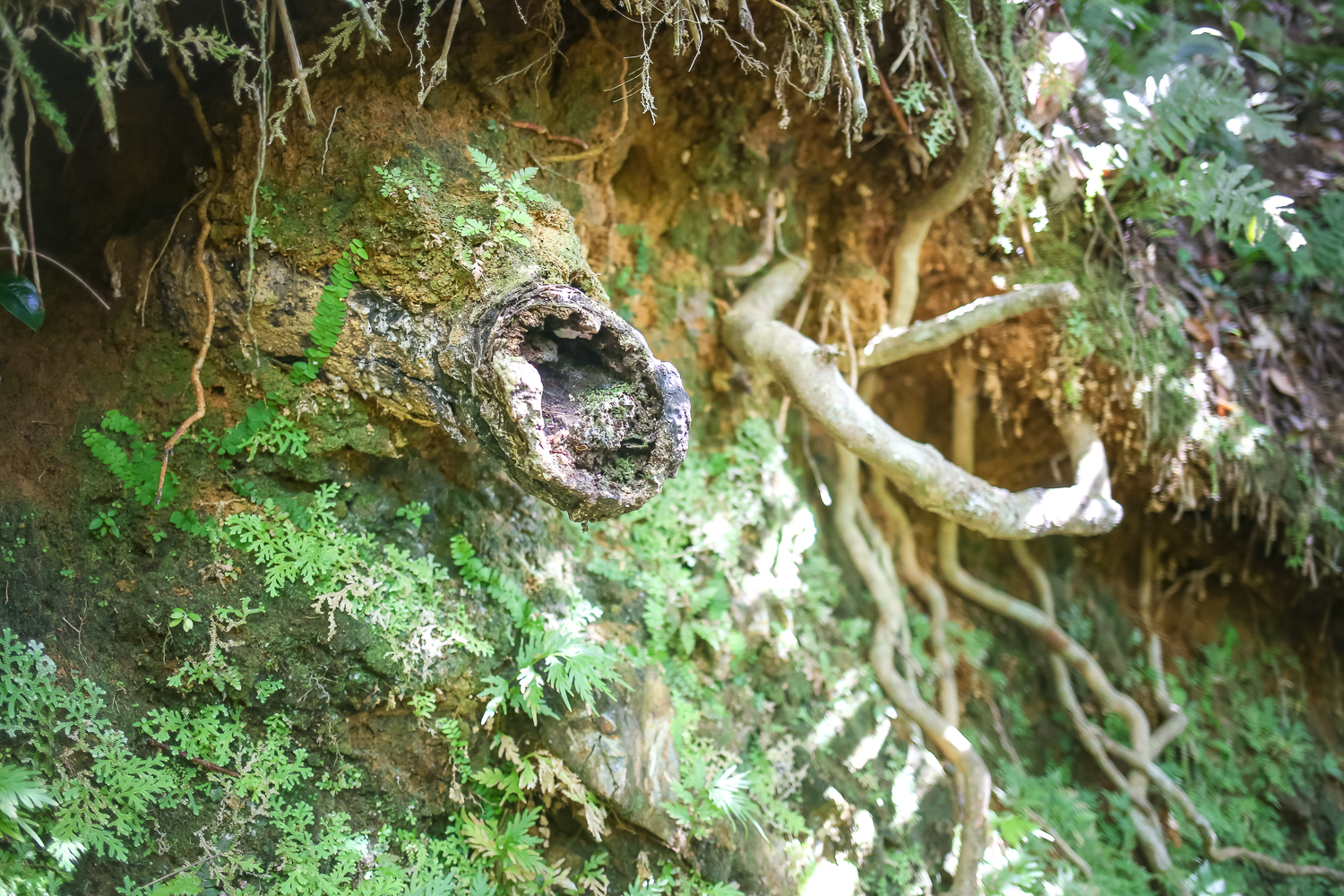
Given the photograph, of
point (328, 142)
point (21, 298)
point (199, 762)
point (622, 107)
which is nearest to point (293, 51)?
point (328, 142)

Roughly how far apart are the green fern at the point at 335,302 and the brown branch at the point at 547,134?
2.84ft

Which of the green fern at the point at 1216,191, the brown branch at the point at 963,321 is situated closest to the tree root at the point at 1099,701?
the brown branch at the point at 963,321

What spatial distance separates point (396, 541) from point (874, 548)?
322 cm

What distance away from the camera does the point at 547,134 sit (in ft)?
10.1

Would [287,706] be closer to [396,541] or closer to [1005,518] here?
[396,541]

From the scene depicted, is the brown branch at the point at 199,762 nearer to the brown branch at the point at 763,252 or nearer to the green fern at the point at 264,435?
the green fern at the point at 264,435

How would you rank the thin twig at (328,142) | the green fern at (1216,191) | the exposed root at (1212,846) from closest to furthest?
the thin twig at (328,142), the green fern at (1216,191), the exposed root at (1212,846)

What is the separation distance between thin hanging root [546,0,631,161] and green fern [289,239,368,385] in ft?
3.15

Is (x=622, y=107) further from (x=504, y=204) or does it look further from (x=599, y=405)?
(x=599, y=405)

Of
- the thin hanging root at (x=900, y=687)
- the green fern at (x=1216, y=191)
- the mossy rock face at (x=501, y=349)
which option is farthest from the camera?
the thin hanging root at (x=900, y=687)

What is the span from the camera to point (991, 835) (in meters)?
4.09

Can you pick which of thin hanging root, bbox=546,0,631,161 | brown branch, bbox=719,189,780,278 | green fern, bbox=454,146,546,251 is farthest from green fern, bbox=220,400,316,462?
brown branch, bbox=719,189,780,278

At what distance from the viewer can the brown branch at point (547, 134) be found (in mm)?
2977

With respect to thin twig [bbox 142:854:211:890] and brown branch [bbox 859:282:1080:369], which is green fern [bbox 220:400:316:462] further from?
brown branch [bbox 859:282:1080:369]
